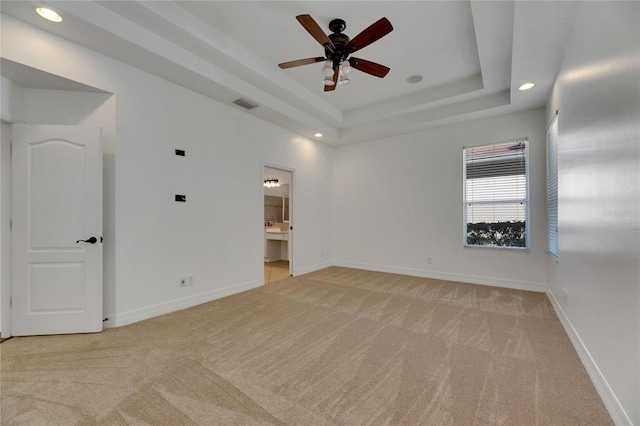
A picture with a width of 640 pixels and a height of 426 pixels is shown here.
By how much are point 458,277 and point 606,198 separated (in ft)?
11.1

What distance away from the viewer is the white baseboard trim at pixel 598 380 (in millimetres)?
1544

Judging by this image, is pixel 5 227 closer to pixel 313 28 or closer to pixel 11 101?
pixel 11 101

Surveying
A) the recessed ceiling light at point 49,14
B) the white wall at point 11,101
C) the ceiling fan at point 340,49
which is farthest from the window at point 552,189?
the white wall at point 11,101

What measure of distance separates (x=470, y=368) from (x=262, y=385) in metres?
1.65

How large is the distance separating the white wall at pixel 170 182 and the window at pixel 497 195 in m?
3.63

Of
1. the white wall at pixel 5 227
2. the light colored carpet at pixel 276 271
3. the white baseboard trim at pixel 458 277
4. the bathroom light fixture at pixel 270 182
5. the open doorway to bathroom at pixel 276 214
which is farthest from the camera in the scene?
the bathroom light fixture at pixel 270 182

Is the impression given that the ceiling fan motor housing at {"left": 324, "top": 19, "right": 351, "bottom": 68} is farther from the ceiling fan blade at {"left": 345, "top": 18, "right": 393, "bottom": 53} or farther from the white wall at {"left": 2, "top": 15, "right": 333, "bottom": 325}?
the white wall at {"left": 2, "top": 15, "right": 333, "bottom": 325}

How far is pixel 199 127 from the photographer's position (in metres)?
3.75

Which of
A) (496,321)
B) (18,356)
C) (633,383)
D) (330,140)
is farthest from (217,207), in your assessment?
(633,383)

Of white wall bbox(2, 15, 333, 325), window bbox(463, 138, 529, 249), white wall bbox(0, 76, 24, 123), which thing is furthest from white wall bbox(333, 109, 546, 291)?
white wall bbox(0, 76, 24, 123)

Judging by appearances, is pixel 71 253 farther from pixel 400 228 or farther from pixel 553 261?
pixel 553 261

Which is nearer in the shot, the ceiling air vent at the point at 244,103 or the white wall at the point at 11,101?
the white wall at the point at 11,101

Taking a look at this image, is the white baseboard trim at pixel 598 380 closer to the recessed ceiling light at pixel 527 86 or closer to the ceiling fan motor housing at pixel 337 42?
the recessed ceiling light at pixel 527 86

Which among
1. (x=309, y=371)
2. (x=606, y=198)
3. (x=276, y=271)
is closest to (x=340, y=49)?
(x=606, y=198)
